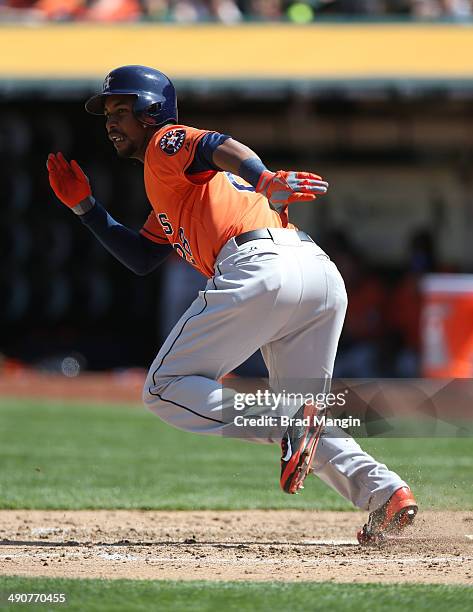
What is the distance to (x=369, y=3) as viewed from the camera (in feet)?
47.3

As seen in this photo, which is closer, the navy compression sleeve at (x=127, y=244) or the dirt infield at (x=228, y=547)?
the dirt infield at (x=228, y=547)

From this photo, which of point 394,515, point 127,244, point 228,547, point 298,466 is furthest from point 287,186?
point 228,547

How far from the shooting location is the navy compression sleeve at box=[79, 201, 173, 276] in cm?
569

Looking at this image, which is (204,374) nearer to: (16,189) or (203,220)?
(203,220)

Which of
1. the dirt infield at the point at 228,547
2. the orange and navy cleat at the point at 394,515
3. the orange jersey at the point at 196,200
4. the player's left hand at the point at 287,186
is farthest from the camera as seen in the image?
the orange and navy cleat at the point at 394,515

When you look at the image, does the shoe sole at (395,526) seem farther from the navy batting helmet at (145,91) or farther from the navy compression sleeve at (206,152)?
the navy batting helmet at (145,91)

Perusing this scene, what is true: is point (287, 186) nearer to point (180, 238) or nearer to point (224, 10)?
point (180, 238)

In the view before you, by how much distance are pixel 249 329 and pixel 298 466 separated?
22.6 inches

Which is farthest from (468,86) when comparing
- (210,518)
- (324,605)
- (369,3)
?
(324,605)

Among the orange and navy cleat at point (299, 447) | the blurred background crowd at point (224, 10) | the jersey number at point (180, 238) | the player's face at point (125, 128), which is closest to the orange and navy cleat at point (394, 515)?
the orange and navy cleat at point (299, 447)

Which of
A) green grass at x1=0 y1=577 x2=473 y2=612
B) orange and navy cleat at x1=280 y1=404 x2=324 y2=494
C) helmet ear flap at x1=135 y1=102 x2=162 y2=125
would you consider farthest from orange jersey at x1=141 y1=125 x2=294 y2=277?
green grass at x1=0 y1=577 x2=473 y2=612

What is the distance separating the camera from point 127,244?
568cm

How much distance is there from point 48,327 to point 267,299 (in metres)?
10.6

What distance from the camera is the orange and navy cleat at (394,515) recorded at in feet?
16.7
